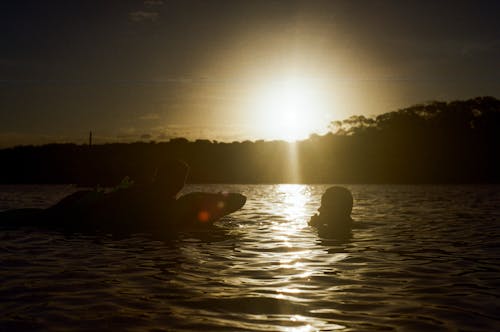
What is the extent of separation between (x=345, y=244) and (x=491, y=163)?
355 feet

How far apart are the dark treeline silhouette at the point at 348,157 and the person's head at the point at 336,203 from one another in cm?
8521

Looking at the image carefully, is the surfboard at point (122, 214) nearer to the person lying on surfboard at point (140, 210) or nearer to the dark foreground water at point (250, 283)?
the person lying on surfboard at point (140, 210)

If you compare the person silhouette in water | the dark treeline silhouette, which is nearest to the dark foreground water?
the person silhouette in water

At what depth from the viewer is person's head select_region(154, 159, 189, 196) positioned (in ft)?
52.1

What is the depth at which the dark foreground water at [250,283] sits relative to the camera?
542 centimetres

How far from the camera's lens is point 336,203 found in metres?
16.4

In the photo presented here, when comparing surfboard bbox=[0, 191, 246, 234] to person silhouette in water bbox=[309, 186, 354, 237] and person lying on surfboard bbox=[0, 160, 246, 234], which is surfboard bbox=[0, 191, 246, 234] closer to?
person lying on surfboard bbox=[0, 160, 246, 234]

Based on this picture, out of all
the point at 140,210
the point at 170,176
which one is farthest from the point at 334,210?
the point at 140,210

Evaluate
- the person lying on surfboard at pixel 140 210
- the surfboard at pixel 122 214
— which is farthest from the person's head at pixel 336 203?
the person lying on surfboard at pixel 140 210

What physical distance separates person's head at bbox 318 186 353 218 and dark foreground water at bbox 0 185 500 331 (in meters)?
3.29

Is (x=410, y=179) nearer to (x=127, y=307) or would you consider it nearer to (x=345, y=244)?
(x=345, y=244)

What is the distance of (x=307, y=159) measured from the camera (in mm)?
140125

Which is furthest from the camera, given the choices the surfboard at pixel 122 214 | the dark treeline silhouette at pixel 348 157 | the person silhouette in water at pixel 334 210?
the dark treeline silhouette at pixel 348 157

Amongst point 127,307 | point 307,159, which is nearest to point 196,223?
point 127,307
